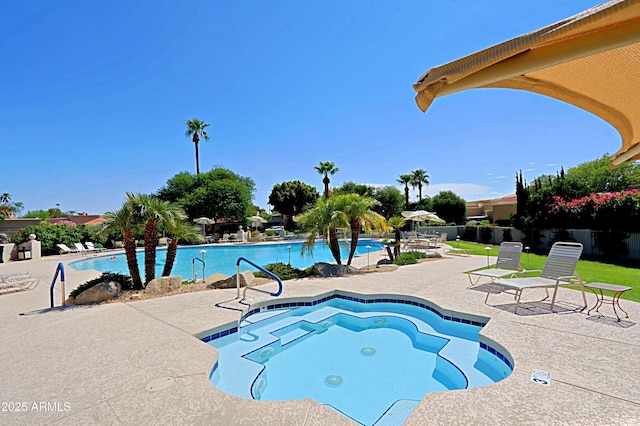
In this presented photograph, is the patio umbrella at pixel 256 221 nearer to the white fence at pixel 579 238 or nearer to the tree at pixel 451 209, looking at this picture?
the tree at pixel 451 209

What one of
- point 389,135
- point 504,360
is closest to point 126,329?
point 504,360

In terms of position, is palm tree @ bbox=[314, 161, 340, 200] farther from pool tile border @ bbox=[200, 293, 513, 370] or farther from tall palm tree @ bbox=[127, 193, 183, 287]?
pool tile border @ bbox=[200, 293, 513, 370]

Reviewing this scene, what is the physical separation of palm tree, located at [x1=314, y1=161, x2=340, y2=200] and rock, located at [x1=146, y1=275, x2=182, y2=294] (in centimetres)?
3061

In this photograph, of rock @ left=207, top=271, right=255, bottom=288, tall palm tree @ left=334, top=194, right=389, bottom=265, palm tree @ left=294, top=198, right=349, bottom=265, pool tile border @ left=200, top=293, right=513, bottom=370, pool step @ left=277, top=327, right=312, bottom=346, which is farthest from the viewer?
tall palm tree @ left=334, top=194, right=389, bottom=265

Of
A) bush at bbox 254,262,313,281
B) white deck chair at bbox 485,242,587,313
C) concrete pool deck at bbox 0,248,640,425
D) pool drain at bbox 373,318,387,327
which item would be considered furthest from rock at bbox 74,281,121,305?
white deck chair at bbox 485,242,587,313

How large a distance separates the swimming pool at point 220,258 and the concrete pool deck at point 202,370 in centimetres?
818

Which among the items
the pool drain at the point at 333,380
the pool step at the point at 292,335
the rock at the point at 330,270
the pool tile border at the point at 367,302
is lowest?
the pool drain at the point at 333,380

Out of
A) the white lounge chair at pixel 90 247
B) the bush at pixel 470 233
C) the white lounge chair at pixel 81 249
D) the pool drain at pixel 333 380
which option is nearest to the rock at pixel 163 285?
the pool drain at pixel 333 380

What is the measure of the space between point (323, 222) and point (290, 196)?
102 ft

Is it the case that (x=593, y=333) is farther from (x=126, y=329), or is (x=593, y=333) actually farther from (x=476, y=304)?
(x=126, y=329)

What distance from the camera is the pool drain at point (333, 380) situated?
423 centimetres

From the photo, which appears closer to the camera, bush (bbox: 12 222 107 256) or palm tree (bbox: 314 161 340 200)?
bush (bbox: 12 222 107 256)

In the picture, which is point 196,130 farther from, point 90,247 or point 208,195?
point 90,247

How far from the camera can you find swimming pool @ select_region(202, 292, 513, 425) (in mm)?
3994
